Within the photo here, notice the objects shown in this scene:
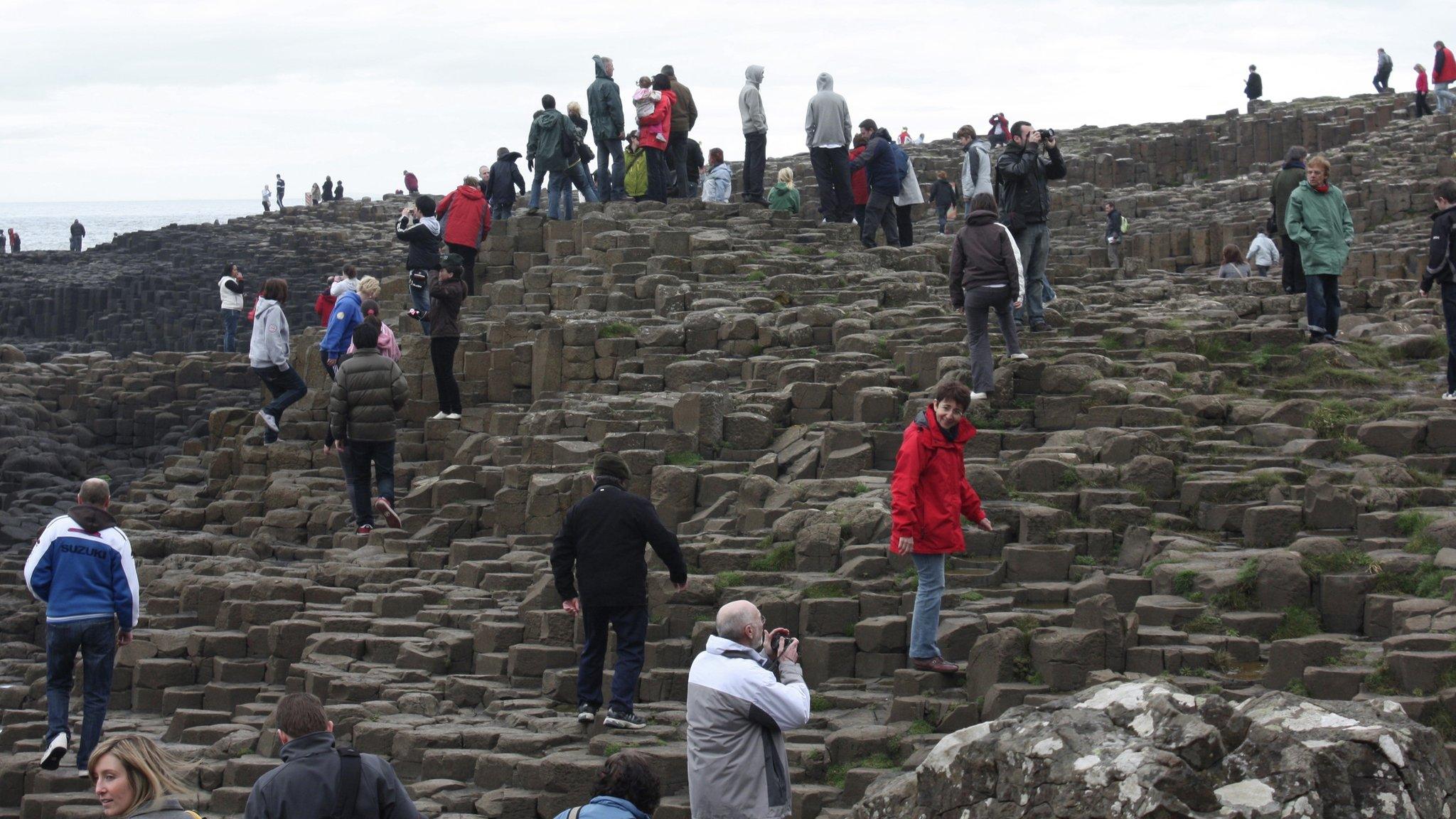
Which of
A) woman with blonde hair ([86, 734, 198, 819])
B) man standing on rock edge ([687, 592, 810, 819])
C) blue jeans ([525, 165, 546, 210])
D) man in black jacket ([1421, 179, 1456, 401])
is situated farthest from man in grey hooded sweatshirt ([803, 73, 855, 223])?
woman with blonde hair ([86, 734, 198, 819])

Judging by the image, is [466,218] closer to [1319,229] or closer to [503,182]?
[503,182]

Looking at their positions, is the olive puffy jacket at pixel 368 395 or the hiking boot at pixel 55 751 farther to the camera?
the olive puffy jacket at pixel 368 395

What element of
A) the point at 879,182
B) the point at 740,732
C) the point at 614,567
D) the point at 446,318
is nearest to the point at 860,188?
the point at 879,182

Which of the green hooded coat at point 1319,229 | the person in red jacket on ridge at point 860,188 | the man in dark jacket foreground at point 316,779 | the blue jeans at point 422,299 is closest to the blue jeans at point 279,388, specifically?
the blue jeans at point 422,299

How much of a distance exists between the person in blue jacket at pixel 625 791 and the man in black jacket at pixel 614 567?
406 centimetres

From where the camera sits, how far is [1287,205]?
17.0m

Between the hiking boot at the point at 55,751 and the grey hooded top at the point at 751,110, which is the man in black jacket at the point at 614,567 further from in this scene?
the grey hooded top at the point at 751,110

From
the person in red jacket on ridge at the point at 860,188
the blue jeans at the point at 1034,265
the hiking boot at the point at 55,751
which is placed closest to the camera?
the hiking boot at the point at 55,751

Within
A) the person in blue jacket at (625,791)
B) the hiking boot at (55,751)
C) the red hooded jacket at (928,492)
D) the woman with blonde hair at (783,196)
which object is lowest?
the hiking boot at (55,751)

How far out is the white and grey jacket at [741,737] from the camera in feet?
25.9

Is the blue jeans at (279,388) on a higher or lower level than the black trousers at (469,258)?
lower

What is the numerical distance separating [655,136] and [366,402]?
34.1 feet

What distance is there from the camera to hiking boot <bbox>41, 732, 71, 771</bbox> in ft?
40.6

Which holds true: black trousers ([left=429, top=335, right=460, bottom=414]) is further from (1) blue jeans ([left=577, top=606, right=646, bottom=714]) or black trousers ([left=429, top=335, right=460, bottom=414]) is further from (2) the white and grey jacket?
(2) the white and grey jacket
